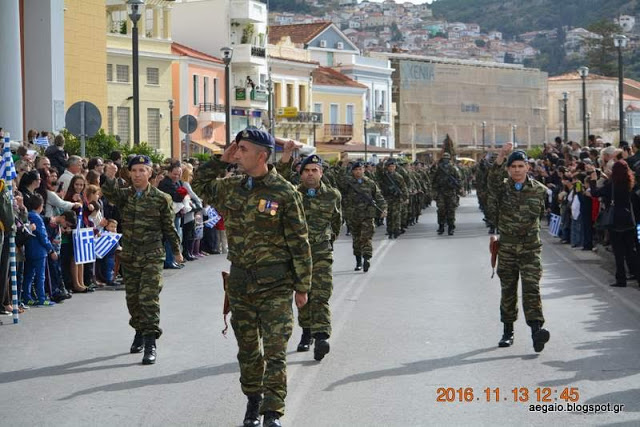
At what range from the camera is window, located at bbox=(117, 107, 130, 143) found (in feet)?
191

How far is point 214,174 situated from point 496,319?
20.3 feet

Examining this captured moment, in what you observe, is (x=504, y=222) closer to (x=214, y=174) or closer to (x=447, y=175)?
(x=214, y=174)

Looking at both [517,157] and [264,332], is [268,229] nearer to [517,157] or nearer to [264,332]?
[264,332]

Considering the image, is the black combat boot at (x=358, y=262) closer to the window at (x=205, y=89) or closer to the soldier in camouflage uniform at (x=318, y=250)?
the soldier in camouflage uniform at (x=318, y=250)

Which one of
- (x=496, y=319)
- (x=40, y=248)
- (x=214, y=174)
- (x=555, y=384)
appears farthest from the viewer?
(x=40, y=248)

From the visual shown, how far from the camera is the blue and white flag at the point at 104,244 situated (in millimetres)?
18516

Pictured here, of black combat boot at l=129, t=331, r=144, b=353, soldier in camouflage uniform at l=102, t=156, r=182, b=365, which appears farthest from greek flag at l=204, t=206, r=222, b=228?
soldier in camouflage uniform at l=102, t=156, r=182, b=365

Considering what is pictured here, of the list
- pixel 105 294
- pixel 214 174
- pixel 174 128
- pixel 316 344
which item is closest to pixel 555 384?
pixel 316 344

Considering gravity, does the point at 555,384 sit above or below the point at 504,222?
below

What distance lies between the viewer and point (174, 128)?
209ft

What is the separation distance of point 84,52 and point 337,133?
48390 millimetres

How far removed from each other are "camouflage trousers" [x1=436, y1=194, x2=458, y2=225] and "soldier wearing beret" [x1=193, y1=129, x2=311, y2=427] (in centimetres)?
2380

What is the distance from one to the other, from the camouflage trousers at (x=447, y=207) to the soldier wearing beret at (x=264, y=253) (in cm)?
2380

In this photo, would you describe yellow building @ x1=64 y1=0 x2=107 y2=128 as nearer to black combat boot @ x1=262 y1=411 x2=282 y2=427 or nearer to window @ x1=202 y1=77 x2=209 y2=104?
window @ x1=202 y1=77 x2=209 y2=104
